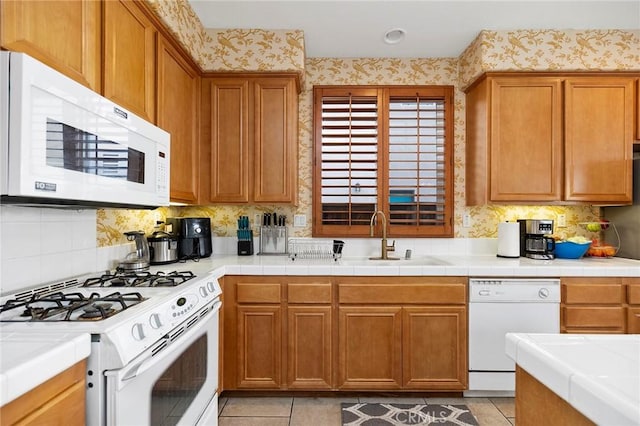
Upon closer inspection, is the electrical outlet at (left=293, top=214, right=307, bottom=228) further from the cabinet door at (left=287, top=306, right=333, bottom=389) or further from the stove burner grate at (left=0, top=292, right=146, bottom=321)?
the stove burner grate at (left=0, top=292, right=146, bottom=321)

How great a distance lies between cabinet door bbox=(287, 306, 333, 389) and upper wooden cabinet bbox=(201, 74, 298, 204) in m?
0.86

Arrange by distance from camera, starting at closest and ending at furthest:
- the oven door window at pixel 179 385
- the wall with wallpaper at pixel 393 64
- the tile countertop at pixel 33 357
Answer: the tile countertop at pixel 33 357
the oven door window at pixel 179 385
the wall with wallpaper at pixel 393 64

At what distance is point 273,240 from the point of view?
2955 millimetres

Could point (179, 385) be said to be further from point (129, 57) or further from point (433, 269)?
point (433, 269)

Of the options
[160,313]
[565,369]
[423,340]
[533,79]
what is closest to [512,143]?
[533,79]

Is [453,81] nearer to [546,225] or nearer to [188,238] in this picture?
[546,225]

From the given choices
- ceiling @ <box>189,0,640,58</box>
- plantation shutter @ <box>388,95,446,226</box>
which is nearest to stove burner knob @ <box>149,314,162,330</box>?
ceiling @ <box>189,0,640,58</box>

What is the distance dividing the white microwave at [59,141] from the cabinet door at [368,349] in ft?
4.98

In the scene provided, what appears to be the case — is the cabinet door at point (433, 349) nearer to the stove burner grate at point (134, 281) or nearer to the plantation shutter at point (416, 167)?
the plantation shutter at point (416, 167)

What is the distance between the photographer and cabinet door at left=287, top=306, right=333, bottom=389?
2.37m

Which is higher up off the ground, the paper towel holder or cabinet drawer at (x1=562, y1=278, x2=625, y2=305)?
the paper towel holder

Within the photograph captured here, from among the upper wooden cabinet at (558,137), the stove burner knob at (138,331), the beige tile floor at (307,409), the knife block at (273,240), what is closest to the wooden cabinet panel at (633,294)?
the upper wooden cabinet at (558,137)

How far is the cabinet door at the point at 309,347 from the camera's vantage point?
2.37m
